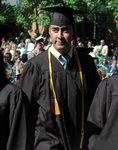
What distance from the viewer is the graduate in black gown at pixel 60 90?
4.32 m

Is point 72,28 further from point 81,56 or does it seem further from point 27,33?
point 27,33

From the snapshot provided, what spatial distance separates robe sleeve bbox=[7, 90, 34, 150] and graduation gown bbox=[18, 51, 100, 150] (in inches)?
39.3

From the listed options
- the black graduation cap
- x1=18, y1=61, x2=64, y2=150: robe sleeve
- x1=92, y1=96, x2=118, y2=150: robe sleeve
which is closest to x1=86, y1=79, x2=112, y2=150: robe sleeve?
x1=92, y1=96, x2=118, y2=150: robe sleeve

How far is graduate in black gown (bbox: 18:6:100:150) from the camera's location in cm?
432

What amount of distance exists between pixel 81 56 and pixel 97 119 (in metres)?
1.73

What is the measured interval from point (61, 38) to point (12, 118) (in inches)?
68.4

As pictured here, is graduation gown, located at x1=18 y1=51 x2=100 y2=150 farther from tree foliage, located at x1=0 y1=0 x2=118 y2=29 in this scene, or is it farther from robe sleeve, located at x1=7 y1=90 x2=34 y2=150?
tree foliage, located at x1=0 y1=0 x2=118 y2=29

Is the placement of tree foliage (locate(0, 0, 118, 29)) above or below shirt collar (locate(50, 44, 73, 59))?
above

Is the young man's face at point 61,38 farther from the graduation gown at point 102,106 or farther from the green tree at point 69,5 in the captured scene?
the green tree at point 69,5

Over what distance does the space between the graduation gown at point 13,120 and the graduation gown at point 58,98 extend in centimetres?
102

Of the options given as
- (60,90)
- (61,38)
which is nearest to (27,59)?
(61,38)

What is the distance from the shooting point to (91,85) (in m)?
4.73

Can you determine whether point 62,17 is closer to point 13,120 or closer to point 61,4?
point 13,120

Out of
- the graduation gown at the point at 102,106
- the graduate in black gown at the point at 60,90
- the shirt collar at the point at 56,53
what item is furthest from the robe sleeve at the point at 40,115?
the graduation gown at the point at 102,106
